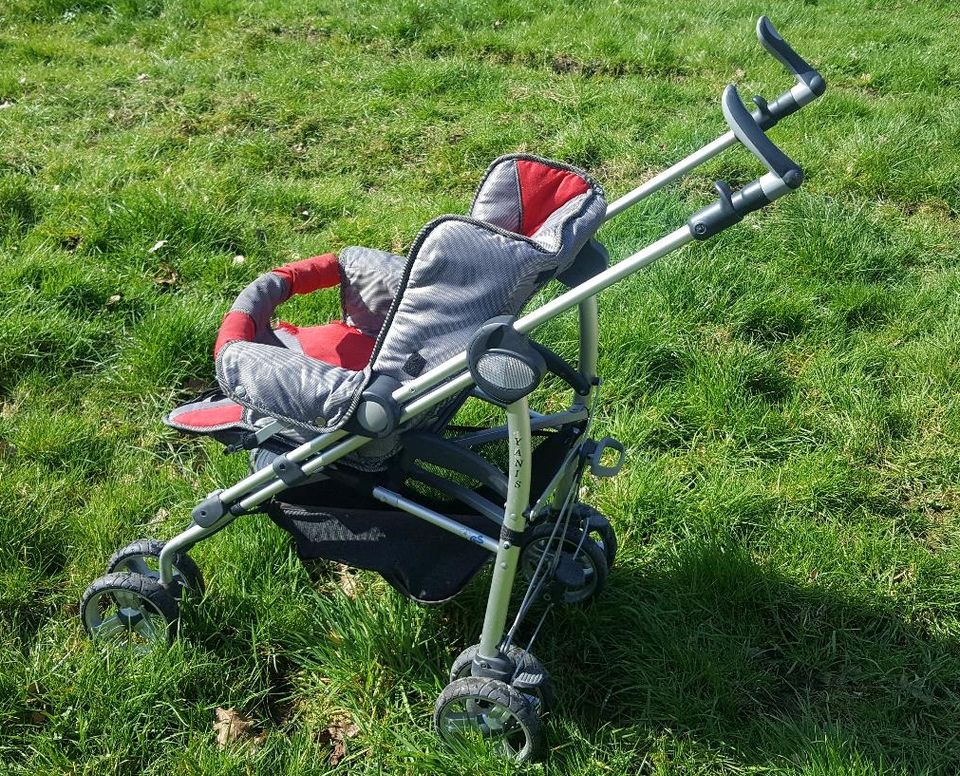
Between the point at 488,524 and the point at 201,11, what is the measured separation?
5914 mm

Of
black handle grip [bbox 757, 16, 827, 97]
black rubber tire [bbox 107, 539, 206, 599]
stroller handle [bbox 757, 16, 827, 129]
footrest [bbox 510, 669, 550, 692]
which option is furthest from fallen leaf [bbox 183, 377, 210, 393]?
black handle grip [bbox 757, 16, 827, 97]

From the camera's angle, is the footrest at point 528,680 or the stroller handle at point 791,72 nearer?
the stroller handle at point 791,72

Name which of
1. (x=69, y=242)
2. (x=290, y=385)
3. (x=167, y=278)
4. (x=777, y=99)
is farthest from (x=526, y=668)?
(x=69, y=242)

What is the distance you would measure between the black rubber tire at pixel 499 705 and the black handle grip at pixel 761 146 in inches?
54.8

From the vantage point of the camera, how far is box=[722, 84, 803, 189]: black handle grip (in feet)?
5.47

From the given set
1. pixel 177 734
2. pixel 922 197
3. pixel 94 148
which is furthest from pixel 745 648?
pixel 94 148

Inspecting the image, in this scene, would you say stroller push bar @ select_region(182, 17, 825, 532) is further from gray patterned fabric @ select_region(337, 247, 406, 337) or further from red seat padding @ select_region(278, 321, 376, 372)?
gray patterned fabric @ select_region(337, 247, 406, 337)

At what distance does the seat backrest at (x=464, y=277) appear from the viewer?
2.06 meters

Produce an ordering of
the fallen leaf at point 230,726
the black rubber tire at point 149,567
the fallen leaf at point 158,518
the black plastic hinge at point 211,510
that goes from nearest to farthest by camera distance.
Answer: the black plastic hinge at point 211,510 < the fallen leaf at point 230,726 < the black rubber tire at point 149,567 < the fallen leaf at point 158,518

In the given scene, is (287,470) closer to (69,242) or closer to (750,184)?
(750,184)

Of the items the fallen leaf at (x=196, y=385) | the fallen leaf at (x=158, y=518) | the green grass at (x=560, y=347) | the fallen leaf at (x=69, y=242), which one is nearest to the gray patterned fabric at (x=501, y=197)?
the green grass at (x=560, y=347)

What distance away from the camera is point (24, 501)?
311 centimetres

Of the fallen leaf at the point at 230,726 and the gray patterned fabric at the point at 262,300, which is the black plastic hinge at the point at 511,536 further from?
the fallen leaf at the point at 230,726

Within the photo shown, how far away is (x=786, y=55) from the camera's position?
209 centimetres
